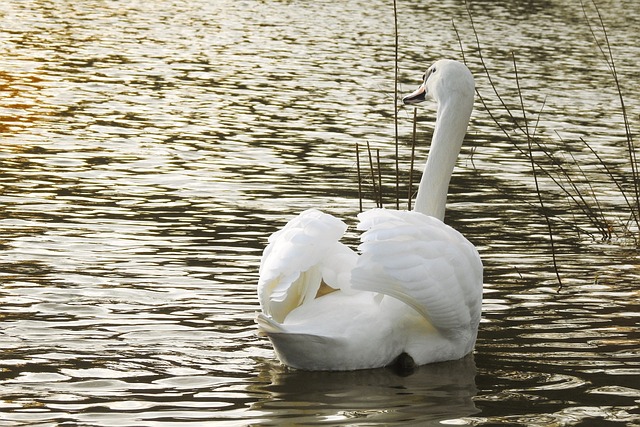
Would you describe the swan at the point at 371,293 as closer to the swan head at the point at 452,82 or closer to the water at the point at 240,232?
the water at the point at 240,232

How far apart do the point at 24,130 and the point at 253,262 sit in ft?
25.2

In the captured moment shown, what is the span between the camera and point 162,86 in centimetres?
2333

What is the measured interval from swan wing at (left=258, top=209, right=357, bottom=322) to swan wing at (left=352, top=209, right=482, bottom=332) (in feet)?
0.85

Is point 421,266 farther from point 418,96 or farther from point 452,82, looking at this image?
point 418,96

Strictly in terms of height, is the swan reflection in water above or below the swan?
below

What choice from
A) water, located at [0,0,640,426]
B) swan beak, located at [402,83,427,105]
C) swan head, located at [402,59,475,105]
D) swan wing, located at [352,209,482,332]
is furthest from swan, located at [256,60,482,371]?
swan beak, located at [402,83,427,105]

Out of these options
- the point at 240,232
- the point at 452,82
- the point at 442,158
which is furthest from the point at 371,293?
the point at 240,232

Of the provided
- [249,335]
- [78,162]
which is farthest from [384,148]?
[249,335]

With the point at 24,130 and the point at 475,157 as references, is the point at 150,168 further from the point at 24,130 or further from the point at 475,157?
the point at 475,157

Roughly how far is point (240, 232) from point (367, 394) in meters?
4.76

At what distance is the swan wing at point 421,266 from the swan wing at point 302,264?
0.26m

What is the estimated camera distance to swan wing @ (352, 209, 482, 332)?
283 inches

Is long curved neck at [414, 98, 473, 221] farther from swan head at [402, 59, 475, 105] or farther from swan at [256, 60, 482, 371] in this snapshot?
swan at [256, 60, 482, 371]

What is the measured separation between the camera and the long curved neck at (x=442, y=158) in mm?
8711
